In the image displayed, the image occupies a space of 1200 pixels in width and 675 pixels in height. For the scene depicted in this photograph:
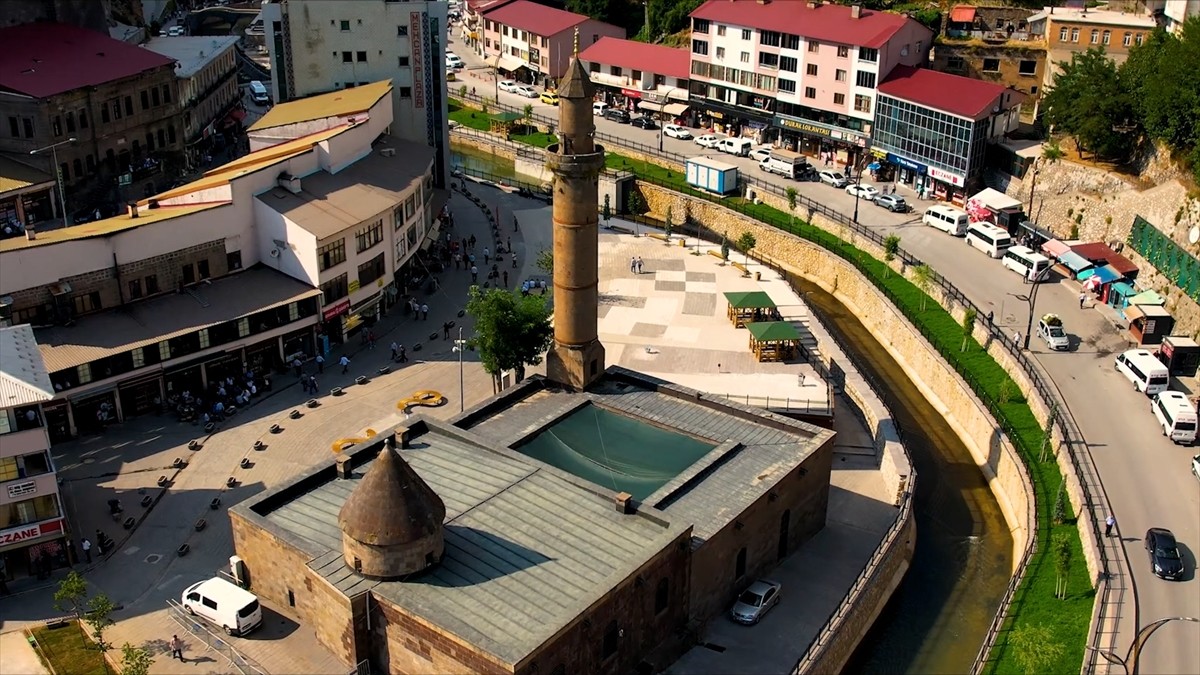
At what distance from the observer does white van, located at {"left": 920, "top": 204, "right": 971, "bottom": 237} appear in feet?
251

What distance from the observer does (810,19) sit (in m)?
92.0

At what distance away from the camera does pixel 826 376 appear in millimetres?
60156

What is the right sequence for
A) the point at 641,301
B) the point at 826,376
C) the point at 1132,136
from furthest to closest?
the point at 1132,136 → the point at 641,301 → the point at 826,376

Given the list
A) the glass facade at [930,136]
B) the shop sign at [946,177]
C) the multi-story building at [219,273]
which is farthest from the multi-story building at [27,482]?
the glass facade at [930,136]

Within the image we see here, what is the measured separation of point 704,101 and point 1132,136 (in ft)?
123

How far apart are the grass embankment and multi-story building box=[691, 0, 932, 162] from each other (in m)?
9.90

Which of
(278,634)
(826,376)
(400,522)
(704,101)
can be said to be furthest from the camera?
(704,101)

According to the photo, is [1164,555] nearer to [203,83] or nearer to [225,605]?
[225,605]

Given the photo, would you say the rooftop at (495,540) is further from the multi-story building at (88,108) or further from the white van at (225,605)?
the multi-story building at (88,108)

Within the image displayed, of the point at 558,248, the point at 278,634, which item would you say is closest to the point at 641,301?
the point at 558,248

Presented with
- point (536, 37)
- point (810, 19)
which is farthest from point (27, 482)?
point (536, 37)

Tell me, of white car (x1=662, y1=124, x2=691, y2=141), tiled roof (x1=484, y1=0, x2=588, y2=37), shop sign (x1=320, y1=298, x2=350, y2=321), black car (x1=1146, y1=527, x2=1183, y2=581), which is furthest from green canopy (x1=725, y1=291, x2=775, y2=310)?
tiled roof (x1=484, y1=0, x2=588, y2=37)

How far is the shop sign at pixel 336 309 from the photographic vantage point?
6169 centimetres

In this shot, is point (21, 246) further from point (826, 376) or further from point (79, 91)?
point (826, 376)
